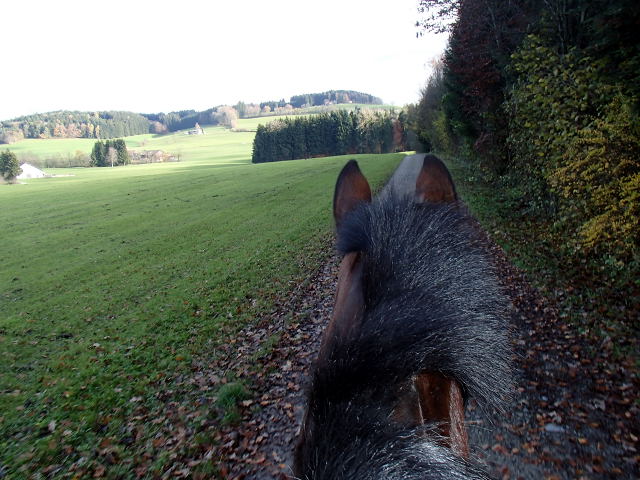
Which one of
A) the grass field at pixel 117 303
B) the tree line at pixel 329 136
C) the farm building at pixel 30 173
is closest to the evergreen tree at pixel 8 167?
the farm building at pixel 30 173

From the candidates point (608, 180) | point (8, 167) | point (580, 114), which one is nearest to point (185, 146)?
point (8, 167)

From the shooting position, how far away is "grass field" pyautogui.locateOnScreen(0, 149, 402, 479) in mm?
5195

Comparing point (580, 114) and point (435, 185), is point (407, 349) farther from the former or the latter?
point (580, 114)

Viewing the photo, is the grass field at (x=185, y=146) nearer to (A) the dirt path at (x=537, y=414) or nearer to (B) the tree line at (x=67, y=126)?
(B) the tree line at (x=67, y=126)

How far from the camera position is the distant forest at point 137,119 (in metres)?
130

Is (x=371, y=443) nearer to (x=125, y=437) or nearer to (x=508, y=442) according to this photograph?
(x=508, y=442)

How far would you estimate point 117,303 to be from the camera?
1039cm

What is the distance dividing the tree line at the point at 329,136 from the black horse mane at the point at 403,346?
81120 mm

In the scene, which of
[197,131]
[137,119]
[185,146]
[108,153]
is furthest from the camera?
[137,119]

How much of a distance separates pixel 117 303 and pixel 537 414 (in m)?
10.3

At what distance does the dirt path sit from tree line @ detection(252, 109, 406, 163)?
77.6m

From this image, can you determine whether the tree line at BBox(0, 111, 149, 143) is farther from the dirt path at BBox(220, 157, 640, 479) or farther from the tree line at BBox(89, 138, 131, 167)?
the dirt path at BBox(220, 157, 640, 479)

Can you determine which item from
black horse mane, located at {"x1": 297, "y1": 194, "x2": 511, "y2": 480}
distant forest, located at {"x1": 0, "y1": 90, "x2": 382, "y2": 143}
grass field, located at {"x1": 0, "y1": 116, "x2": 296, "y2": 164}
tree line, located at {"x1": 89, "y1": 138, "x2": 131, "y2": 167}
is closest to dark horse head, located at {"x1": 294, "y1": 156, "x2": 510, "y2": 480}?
black horse mane, located at {"x1": 297, "y1": 194, "x2": 511, "y2": 480}

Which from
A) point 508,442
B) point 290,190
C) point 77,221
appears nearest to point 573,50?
point 508,442
